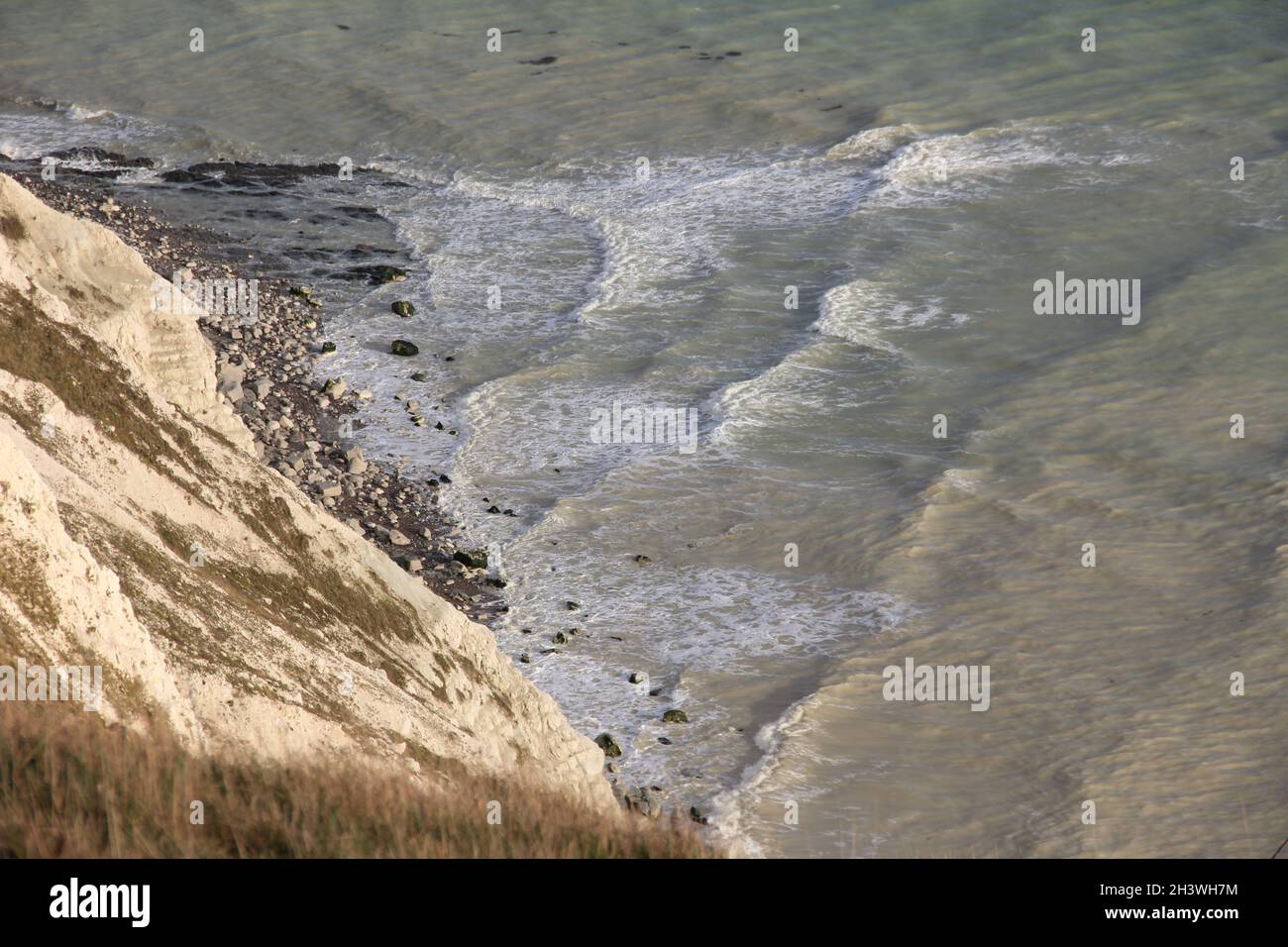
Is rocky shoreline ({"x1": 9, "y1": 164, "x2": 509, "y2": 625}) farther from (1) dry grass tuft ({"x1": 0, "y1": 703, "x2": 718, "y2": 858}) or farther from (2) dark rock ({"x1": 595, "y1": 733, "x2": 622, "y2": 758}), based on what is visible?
(1) dry grass tuft ({"x1": 0, "y1": 703, "x2": 718, "y2": 858})

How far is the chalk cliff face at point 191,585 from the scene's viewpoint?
6.45 meters

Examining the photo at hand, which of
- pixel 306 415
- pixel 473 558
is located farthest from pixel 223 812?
pixel 306 415

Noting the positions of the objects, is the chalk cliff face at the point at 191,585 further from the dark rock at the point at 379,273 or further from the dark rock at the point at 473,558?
the dark rock at the point at 379,273

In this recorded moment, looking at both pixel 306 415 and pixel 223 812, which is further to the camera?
pixel 306 415

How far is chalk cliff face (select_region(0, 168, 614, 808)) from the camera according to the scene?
6453mm

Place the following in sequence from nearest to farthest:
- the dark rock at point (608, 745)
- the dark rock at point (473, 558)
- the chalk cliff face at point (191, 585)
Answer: the chalk cliff face at point (191, 585) → the dark rock at point (608, 745) → the dark rock at point (473, 558)

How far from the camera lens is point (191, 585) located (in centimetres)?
767

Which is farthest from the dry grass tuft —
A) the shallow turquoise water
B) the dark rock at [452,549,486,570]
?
the dark rock at [452,549,486,570]

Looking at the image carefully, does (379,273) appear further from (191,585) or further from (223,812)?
(223,812)

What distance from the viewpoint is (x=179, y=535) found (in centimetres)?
825

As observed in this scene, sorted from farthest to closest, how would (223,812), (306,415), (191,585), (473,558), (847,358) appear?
(847,358), (306,415), (473,558), (191,585), (223,812)

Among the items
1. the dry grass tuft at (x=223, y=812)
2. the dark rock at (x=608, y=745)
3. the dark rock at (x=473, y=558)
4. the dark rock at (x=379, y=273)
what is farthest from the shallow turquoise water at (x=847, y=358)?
the dry grass tuft at (x=223, y=812)

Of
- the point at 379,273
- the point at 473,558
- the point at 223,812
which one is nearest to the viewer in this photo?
the point at 223,812
